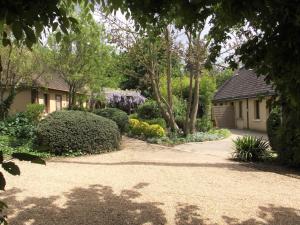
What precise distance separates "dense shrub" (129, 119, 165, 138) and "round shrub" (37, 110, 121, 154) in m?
5.23

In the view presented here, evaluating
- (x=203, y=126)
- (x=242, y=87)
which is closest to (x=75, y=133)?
(x=203, y=126)

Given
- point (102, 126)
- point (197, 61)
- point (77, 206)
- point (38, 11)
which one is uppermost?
point (197, 61)

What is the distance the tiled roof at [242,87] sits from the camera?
2581 centimetres

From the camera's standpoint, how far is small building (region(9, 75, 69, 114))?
86.4 ft

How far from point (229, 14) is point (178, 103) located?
72.3 ft

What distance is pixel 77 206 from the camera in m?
6.27

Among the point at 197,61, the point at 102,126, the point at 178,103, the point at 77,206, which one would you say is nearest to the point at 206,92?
the point at 178,103

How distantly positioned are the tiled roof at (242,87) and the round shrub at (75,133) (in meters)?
14.0

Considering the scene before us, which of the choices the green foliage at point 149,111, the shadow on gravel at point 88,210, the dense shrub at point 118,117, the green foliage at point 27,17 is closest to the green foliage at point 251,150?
the shadow on gravel at point 88,210

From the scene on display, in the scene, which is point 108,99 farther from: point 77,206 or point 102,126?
point 77,206

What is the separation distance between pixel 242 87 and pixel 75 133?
1918 cm

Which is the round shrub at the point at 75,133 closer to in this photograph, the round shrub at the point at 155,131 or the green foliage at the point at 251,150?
the green foliage at the point at 251,150

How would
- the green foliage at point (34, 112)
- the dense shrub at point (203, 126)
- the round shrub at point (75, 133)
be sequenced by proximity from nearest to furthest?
the round shrub at point (75, 133), the green foliage at point (34, 112), the dense shrub at point (203, 126)

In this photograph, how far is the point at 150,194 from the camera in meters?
7.09
